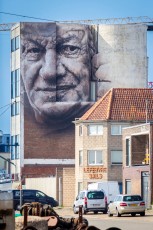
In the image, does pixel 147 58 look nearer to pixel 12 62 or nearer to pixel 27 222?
pixel 12 62

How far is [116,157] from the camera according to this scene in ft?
342

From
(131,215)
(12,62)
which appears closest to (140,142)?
(131,215)

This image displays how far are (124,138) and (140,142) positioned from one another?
3336mm

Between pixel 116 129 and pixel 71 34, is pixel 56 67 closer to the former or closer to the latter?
pixel 71 34

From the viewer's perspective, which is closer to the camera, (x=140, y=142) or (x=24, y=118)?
(x=140, y=142)

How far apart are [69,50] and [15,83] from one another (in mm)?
8617

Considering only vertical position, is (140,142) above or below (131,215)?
above

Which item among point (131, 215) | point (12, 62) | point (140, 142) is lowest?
point (131, 215)

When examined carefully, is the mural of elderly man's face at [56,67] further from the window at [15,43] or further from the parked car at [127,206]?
the parked car at [127,206]

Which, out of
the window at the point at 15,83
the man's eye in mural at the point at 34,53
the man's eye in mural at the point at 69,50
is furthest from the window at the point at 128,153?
the man's eye in mural at the point at 69,50

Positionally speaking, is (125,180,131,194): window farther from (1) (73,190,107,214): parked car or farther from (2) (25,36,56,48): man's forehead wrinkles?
(2) (25,36,56,48): man's forehead wrinkles

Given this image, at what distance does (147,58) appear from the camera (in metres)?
140

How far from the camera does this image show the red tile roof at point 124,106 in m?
105

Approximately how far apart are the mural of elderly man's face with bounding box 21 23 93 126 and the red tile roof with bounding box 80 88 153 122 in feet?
82.9
